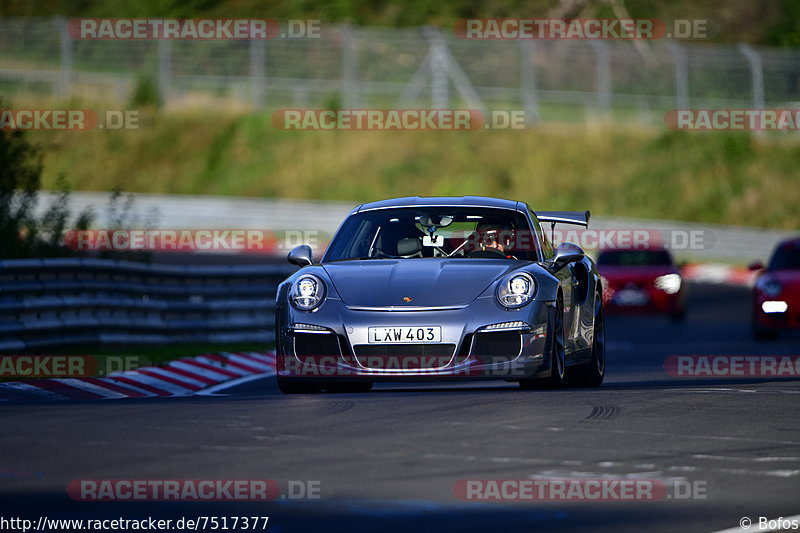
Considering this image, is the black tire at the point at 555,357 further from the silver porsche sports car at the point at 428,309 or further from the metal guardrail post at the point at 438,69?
the metal guardrail post at the point at 438,69

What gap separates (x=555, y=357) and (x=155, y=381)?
3.75 meters

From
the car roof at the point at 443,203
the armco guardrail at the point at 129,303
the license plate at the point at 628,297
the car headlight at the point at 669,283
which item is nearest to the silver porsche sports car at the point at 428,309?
the car roof at the point at 443,203

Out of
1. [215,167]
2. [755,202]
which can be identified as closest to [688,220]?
[755,202]

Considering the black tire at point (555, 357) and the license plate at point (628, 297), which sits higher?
the license plate at point (628, 297)

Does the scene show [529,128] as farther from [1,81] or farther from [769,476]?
[769,476]

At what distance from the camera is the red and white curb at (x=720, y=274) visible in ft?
116

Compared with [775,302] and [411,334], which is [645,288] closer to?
[775,302]

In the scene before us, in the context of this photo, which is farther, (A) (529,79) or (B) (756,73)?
(A) (529,79)

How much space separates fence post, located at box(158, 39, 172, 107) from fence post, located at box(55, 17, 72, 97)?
2.68 m

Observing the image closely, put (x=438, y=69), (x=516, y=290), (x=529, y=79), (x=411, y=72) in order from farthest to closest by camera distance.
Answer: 1. (x=529, y=79)
2. (x=438, y=69)
3. (x=411, y=72)
4. (x=516, y=290)

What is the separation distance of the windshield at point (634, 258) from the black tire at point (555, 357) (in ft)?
56.1

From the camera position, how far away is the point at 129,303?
1563 centimetres

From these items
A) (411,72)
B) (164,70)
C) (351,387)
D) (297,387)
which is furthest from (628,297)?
(164,70)

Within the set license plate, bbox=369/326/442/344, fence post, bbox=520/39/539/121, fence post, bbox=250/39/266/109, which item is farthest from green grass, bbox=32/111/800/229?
license plate, bbox=369/326/442/344
